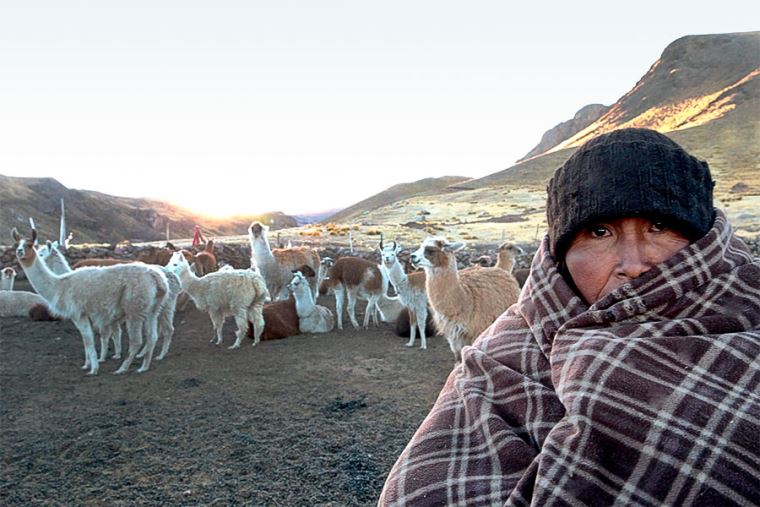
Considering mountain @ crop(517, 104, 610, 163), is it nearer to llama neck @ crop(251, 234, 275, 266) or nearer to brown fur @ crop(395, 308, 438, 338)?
llama neck @ crop(251, 234, 275, 266)

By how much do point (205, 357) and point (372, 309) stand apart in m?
4.22

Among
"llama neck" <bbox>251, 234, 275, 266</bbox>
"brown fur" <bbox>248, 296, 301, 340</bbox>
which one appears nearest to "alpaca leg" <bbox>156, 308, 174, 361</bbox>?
"brown fur" <bbox>248, 296, 301, 340</bbox>

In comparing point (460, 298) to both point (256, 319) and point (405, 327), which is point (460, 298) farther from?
point (256, 319)

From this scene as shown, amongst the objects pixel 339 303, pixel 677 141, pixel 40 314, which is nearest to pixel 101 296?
pixel 40 314

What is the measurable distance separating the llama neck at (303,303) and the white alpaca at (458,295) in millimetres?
4317

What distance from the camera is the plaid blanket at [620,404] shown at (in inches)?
38.5

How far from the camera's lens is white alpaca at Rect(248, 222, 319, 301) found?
1262cm

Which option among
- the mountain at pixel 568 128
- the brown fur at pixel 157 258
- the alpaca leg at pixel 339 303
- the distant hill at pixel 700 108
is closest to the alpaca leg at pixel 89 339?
the alpaca leg at pixel 339 303

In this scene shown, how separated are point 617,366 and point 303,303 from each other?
402 inches

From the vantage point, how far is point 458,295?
674cm

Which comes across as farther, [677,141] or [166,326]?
[677,141]

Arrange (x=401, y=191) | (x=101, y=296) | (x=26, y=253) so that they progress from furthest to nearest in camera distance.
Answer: (x=401, y=191) → (x=26, y=253) → (x=101, y=296)

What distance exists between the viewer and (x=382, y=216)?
51562 millimetres

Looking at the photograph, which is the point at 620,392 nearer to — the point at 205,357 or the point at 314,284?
the point at 205,357
